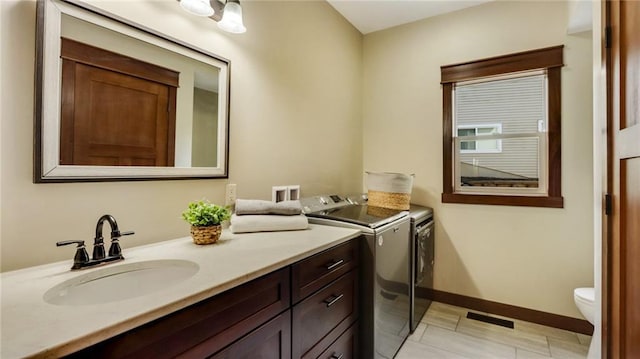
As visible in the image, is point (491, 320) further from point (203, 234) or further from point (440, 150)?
point (203, 234)

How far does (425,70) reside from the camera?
2846 mm

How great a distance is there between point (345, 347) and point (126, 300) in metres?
1.18

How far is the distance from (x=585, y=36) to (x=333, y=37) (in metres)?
1.95

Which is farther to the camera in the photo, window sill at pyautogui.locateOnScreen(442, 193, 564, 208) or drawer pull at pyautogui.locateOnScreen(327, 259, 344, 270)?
window sill at pyautogui.locateOnScreen(442, 193, 564, 208)

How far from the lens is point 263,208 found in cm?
165

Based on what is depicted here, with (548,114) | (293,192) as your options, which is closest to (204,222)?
(293,192)

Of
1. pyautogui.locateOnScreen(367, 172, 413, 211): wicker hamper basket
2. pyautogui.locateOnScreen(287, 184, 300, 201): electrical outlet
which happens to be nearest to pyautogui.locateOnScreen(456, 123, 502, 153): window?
pyautogui.locateOnScreen(367, 172, 413, 211): wicker hamper basket

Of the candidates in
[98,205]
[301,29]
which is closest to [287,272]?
[98,205]

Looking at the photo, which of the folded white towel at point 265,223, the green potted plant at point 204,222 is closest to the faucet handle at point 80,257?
the green potted plant at point 204,222

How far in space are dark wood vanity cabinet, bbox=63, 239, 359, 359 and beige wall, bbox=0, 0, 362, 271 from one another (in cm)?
64

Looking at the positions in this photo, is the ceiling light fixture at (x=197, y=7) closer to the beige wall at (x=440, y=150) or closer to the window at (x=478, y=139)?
the beige wall at (x=440, y=150)

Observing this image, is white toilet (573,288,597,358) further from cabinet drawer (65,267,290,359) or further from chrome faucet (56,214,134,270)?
chrome faucet (56,214,134,270)

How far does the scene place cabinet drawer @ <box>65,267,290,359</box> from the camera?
2.23 feet

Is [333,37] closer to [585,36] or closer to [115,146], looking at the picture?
[585,36]
